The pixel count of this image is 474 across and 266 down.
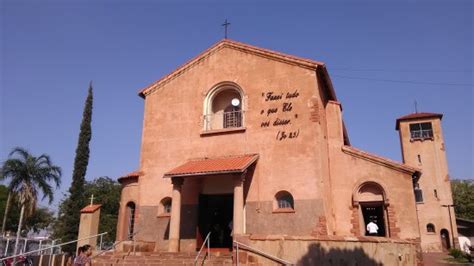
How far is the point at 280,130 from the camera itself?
58.8 ft

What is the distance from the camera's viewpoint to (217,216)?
61.4 feet

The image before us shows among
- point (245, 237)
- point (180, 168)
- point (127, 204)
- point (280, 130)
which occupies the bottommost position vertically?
point (245, 237)

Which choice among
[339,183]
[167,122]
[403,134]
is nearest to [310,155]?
[339,183]

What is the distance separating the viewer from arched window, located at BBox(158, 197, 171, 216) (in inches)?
744

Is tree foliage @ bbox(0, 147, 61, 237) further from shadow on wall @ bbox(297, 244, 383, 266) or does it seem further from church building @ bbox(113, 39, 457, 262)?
shadow on wall @ bbox(297, 244, 383, 266)

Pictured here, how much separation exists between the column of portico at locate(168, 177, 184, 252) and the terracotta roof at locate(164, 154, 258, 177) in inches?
A: 23.5

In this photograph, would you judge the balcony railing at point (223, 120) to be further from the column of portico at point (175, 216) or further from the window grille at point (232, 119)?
the column of portico at point (175, 216)

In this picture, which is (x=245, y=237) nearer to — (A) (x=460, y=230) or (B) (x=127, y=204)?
(B) (x=127, y=204)

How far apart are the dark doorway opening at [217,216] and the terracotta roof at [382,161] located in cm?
647

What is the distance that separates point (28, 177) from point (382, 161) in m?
33.2

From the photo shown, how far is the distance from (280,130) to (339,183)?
4152 mm

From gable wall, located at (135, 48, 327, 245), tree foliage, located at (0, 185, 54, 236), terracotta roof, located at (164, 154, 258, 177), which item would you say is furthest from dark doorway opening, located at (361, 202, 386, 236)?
tree foliage, located at (0, 185, 54, 236)

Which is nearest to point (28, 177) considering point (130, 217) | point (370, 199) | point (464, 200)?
point (130, 217)

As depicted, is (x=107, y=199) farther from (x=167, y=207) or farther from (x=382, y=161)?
(x=382, y=161)
